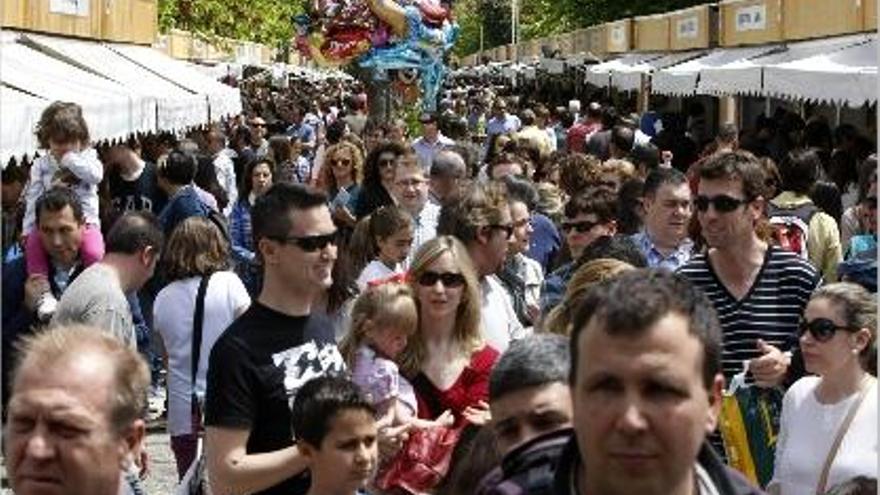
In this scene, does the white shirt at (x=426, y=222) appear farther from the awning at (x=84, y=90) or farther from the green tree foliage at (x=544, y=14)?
the green tree foliage at (x=544, y=14)

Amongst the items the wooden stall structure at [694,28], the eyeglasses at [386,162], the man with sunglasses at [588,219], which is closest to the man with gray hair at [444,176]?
the eyeglasses at [386,162]

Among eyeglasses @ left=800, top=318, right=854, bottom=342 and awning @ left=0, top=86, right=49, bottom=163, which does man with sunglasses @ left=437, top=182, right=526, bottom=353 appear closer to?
eyeglasses @ left=800, top=318, right=854, bottom=342

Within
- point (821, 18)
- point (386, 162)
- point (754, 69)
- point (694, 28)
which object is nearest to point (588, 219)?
point (386, 162)

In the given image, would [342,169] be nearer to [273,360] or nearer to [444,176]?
[444,176]

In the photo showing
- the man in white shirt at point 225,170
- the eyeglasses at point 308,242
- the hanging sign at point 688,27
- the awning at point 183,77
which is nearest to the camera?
the eyeglasses at point 308,242

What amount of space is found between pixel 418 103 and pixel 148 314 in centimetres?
1335

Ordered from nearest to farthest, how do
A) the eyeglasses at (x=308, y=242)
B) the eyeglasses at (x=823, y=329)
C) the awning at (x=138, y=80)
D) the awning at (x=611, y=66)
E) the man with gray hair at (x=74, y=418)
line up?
the man with gray hair at (x=74, y=418)
the eyeglasses at (x=308, y=242)
the eyeglasses at (x=823, y=329)
the awning at (x=138, y=80)
the awning at (x=611, y=66)

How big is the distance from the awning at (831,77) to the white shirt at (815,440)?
8392 millimetres

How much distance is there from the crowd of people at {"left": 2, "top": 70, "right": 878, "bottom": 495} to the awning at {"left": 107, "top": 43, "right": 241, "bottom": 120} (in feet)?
29.2

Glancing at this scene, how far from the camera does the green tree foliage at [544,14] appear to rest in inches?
2210

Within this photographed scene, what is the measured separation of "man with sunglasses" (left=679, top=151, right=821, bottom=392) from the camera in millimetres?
6469

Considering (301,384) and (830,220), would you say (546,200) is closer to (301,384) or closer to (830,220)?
(830,220)

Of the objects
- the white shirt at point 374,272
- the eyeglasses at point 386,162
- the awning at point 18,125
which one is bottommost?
the white shirt at point 374,272

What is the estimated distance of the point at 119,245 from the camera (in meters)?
7.70
